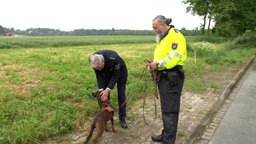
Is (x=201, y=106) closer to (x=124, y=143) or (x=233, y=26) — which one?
(x=124, y=143)

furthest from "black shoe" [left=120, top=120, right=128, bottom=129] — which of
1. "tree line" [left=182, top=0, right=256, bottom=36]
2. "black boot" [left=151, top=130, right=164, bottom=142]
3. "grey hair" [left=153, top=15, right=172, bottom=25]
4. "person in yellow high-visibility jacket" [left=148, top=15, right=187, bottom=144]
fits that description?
"tree line" [left=182, top=0, right=256, bottom=36]

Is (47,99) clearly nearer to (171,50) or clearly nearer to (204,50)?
(171,50)

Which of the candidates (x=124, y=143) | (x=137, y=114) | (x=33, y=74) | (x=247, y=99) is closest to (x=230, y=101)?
(x=247, y=99)

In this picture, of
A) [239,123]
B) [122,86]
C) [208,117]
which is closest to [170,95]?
[122,86]

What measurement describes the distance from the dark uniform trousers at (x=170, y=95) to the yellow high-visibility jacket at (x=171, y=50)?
199 millimetres

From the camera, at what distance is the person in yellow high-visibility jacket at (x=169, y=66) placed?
12.4ft

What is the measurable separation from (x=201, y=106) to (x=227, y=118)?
97cm

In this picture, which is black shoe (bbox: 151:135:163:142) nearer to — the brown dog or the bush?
the brown dog

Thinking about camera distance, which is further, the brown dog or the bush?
the bush

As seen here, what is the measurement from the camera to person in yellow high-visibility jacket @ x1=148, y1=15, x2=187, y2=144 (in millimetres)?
3779

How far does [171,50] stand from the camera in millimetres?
3768

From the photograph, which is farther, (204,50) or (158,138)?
(204,50)

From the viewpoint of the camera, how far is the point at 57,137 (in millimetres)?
4797

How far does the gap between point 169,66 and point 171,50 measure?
24 cm
